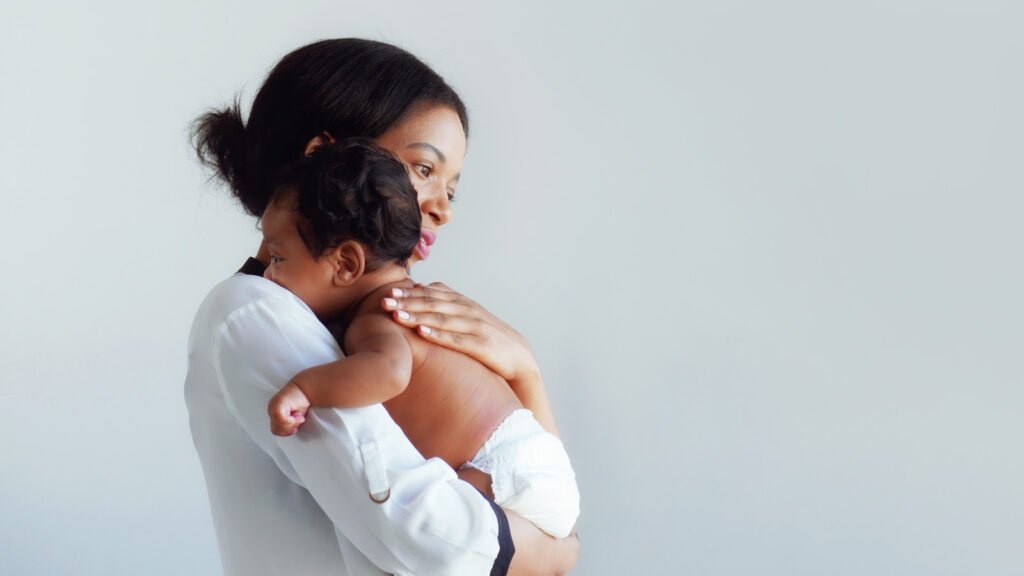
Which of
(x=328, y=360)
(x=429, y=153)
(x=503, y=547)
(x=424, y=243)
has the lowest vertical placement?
(x=503, y=547)

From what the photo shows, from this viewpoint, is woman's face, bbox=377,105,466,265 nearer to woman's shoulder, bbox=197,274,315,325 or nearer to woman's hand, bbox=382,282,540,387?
woman's hand, bbox=382,282,540,387

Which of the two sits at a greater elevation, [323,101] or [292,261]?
[323,101]

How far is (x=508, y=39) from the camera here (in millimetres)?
2938

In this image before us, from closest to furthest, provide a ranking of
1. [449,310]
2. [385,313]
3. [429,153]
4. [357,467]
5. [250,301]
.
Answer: [357,467]
[250,301]
[385,313]
[449,310]
[429,153]

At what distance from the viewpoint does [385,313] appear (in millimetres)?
1309

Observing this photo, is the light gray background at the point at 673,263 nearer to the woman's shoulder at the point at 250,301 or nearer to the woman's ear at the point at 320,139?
the woman's ear at the point at 320,139

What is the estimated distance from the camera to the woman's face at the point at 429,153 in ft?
4.92

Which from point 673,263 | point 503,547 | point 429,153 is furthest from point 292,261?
point 673,263

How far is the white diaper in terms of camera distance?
1.31 m

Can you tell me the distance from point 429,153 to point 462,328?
252 millimetres

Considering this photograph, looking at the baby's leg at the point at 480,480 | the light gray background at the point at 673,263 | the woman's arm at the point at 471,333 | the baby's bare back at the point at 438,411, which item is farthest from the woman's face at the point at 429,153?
the light gray background at the point at 673,263

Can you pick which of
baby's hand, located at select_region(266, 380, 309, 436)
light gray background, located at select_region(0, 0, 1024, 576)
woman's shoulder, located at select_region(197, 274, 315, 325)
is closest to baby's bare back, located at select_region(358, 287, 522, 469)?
woman's shoulder, located at select_region(197, 274, 315, 325)

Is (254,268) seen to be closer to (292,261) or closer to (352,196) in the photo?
(292,261)

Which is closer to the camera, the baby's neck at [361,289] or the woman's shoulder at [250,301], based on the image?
the woman's shoulder at [250,301]
